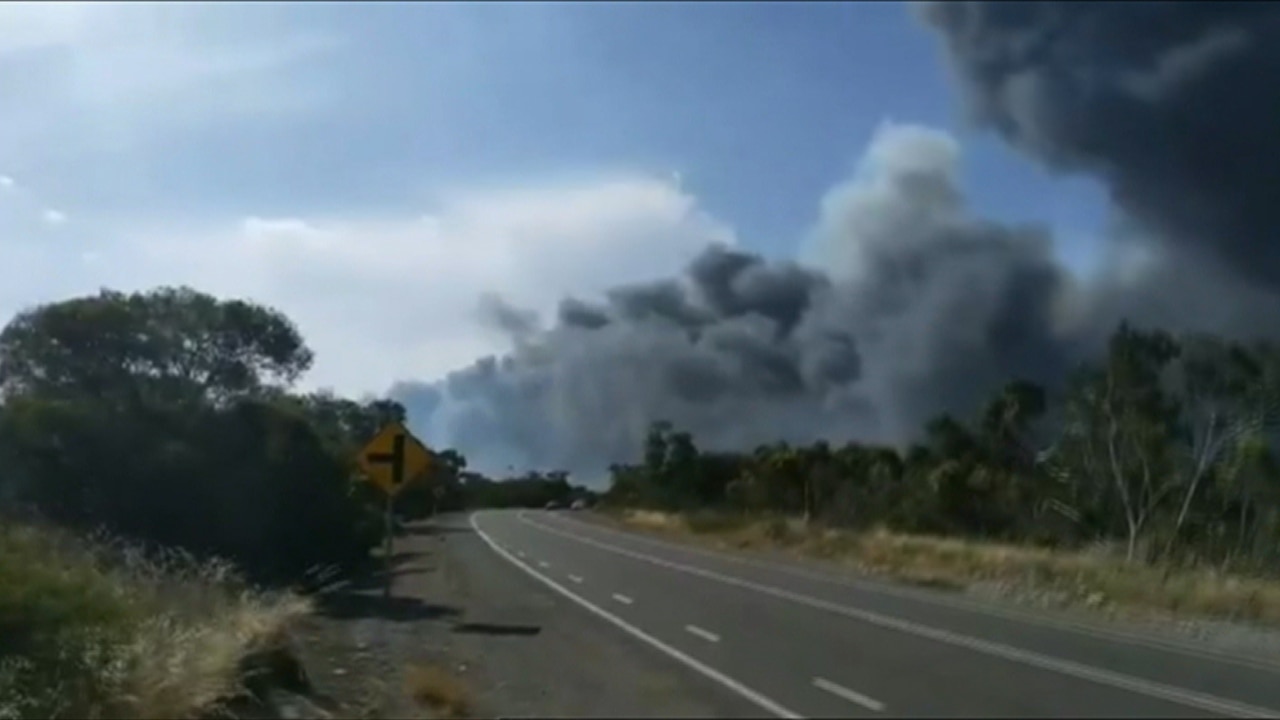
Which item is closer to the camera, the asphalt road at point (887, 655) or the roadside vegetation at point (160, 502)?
the asphalt road at point (887, 655)

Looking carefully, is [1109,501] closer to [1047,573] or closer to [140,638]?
[1047,573]

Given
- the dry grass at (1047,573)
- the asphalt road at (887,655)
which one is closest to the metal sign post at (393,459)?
the asphalt road at (887,655)

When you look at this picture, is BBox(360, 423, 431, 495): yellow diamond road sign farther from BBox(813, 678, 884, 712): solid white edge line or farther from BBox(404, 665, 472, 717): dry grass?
BBox(813, 678, 884, 712): solid white edge line

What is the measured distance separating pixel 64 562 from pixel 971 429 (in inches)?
1286

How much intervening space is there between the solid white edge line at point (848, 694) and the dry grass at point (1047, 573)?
12.8 metres

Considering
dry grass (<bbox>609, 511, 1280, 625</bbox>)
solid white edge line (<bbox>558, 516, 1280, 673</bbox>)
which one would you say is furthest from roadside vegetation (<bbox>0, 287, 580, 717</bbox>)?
dry grass (<bbox>609, 511, 1280, 625</bbox>)

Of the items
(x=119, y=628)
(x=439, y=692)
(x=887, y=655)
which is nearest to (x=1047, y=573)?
(x=887, y=655)

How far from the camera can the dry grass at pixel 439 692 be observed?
52.9ft

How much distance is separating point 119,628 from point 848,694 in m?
12.4

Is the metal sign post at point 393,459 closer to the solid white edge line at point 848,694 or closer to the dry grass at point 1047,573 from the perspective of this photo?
the dry grass at point 1047,573

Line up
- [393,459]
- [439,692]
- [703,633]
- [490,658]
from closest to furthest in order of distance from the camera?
1. [439,692]
2. [490,658]
3. [703,633]
4. [393,459]

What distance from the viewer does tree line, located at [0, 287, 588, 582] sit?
43125 millimetres

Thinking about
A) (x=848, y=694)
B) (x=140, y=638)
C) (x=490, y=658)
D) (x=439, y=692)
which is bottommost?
(x=439, y=692)

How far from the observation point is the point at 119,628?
24.8m
